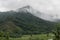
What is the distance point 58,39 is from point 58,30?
269cm

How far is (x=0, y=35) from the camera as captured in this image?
224 ft

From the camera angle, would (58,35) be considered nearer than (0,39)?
Yes

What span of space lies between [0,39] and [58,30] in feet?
73.0

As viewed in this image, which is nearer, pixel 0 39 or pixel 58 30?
pixel 58 30

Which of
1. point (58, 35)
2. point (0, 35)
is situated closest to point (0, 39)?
point (0, 35)

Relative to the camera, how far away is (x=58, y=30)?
55.6 meters

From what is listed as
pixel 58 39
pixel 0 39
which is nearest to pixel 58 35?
pixel 58 39

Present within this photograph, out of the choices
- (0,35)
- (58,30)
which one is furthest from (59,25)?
(0,35)

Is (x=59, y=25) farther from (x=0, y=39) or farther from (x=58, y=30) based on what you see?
(x=0, y=39)

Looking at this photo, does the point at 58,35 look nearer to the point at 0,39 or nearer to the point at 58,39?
the point at 58,39

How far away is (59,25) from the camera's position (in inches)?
2205

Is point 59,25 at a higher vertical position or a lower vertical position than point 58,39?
higher

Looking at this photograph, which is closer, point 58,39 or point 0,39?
point 58,39

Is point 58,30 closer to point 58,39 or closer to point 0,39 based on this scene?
point 58,39
